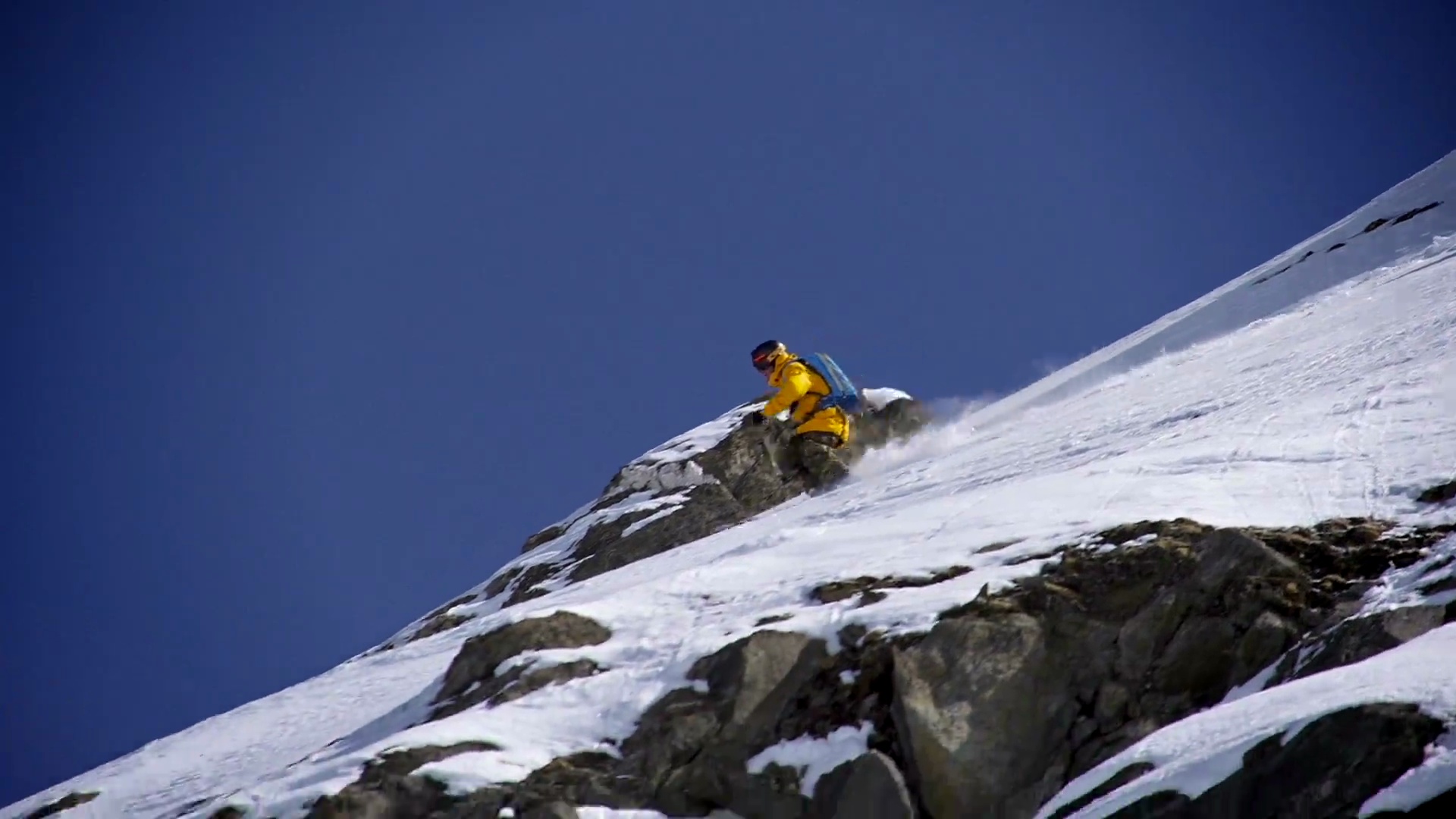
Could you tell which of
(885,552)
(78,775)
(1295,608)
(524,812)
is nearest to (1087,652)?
(1295,608)

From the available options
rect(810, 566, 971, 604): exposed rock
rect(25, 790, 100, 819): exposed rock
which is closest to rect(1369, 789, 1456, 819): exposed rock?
rect(810, 566, 971, 604): exposed rock

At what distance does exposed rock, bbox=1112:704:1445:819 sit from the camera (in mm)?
5855

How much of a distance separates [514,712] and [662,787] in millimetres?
1800

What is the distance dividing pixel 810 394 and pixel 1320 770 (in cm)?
1637

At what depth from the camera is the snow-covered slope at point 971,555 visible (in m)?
10.4

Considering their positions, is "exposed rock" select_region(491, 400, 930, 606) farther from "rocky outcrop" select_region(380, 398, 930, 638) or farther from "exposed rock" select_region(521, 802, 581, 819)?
"exposed rock" select_region(521, 802, 581, 819)

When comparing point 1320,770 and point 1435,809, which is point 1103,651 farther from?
point 1435,809

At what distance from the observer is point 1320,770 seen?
19.9 feet

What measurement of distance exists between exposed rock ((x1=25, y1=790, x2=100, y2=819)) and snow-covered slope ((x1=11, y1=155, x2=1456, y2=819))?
0.82 feet

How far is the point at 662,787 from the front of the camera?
34.6 feet

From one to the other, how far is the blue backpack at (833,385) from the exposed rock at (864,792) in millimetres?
12722

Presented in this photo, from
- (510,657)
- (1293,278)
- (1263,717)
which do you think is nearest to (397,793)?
(510,657)

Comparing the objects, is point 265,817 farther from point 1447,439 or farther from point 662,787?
point 1447,439

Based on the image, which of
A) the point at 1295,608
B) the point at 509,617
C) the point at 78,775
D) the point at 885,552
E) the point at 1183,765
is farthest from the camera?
the point at 78,775
